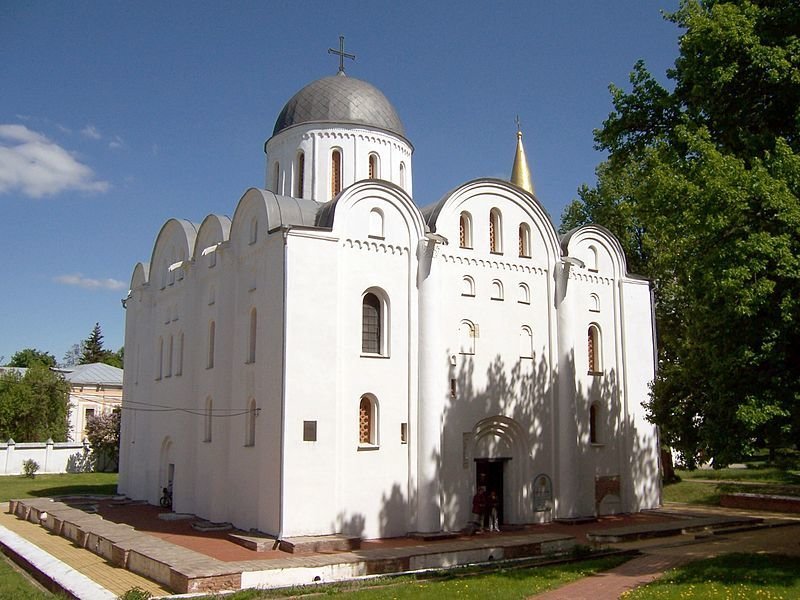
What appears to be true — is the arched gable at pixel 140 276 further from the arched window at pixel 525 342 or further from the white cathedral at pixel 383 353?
the arched window at pixel 525 342

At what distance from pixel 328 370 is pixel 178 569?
20.6 ft

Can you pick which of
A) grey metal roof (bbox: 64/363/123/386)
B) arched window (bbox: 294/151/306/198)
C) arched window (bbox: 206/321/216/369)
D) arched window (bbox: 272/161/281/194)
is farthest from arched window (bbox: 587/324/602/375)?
grey metal roof (bbox: 64/363/123/386)

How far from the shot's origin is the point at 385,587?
13.1 meters

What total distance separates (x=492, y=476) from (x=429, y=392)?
3561 mm

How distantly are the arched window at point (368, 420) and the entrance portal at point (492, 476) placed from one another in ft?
10.9

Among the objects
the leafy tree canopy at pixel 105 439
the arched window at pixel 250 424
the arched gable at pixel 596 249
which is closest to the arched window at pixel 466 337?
the arched gable at pixel 596 249

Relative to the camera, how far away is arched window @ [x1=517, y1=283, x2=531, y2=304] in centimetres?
2182

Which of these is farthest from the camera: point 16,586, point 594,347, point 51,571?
point 594,347

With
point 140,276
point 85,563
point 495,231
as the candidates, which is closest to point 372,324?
point 495,231

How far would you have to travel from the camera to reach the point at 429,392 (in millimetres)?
19500

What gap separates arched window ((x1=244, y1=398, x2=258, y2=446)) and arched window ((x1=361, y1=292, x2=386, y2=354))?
10.7ft

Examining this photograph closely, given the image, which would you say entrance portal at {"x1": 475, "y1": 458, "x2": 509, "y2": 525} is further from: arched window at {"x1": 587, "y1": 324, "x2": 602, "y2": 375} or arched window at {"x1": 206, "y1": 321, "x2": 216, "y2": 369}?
arched window at {"x1": 206, "y1": 321, "x2": 216, "y2": 369}

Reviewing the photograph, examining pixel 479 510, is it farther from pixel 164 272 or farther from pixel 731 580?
A: pixel 164 272

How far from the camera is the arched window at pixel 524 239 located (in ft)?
73.2
